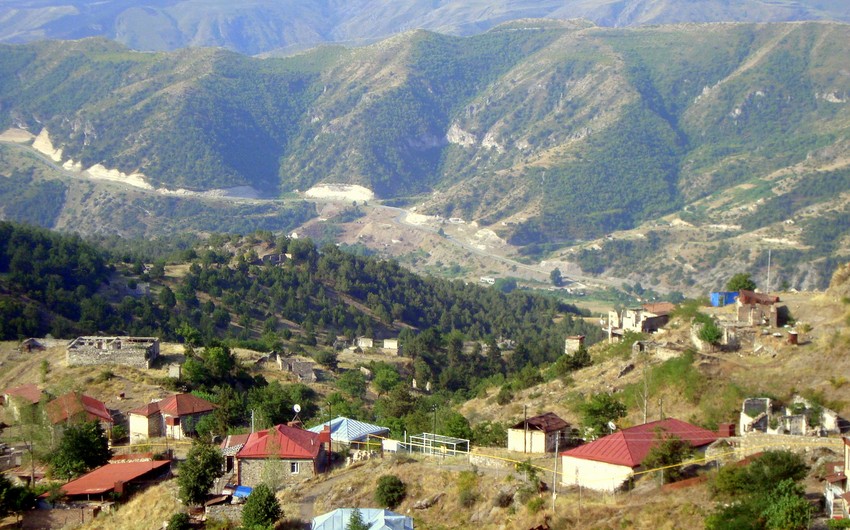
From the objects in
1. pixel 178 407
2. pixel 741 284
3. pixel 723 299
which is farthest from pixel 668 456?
pixel 741 284

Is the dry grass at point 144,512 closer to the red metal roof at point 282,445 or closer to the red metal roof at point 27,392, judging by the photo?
the red metal roof at point 282,445

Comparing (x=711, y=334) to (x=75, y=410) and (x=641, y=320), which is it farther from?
(x=75, y=410)

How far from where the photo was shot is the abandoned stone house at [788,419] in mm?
27875

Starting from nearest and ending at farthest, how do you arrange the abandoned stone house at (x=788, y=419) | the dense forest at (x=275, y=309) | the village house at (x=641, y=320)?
the abandoned stone house at (x=788, y=419) < the village house at (x=641, y=320) < the dense forest at (x=275, y=309)

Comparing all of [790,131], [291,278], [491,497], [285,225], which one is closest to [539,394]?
[491,497]

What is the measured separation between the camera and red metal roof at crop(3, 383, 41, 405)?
39928 millimetres

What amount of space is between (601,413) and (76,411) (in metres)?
16.1

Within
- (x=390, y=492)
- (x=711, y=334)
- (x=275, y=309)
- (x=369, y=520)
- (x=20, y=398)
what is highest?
(x=275, y=309)

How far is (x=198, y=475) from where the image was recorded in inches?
1118

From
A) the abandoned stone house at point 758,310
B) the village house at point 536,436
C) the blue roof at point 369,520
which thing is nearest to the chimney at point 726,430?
the village house at point 536,436

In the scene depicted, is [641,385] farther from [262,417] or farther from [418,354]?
[418,354]

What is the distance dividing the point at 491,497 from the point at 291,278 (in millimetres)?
68557

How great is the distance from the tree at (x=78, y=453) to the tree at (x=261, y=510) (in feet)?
26.4

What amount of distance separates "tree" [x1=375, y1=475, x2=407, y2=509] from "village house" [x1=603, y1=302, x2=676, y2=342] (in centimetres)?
2202
